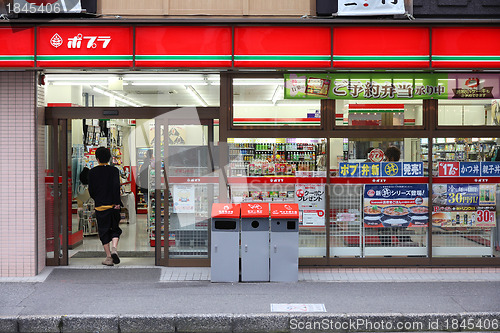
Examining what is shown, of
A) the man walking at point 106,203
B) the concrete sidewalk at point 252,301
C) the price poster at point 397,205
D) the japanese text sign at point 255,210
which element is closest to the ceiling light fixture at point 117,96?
the man walking at point 106,203

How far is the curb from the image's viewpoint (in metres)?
6.41

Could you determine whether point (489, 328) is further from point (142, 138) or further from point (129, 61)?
point (142, 138)

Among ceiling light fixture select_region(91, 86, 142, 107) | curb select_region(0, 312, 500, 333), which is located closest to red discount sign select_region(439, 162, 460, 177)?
curb select_region(0, 312, 500, 333)

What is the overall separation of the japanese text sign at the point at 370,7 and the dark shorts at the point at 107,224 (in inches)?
194

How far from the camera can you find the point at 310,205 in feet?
29.4

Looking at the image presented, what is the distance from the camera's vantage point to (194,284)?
8.03m

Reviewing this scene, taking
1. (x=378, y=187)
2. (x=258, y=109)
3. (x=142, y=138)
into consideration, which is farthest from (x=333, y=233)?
(x=142, y=138)

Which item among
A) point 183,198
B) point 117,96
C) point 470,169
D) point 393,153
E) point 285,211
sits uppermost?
point 117,96

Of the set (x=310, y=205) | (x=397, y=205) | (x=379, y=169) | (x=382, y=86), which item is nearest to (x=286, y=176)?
(x=310, y=205)

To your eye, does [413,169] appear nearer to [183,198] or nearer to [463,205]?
[463,205]

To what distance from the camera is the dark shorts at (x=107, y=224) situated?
933 cm

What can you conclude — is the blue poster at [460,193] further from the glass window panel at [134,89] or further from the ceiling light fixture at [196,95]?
the ceiling light fixture at [196,95]

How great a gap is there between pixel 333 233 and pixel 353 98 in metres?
2.19

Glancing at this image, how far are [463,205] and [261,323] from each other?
4349 millimetres
